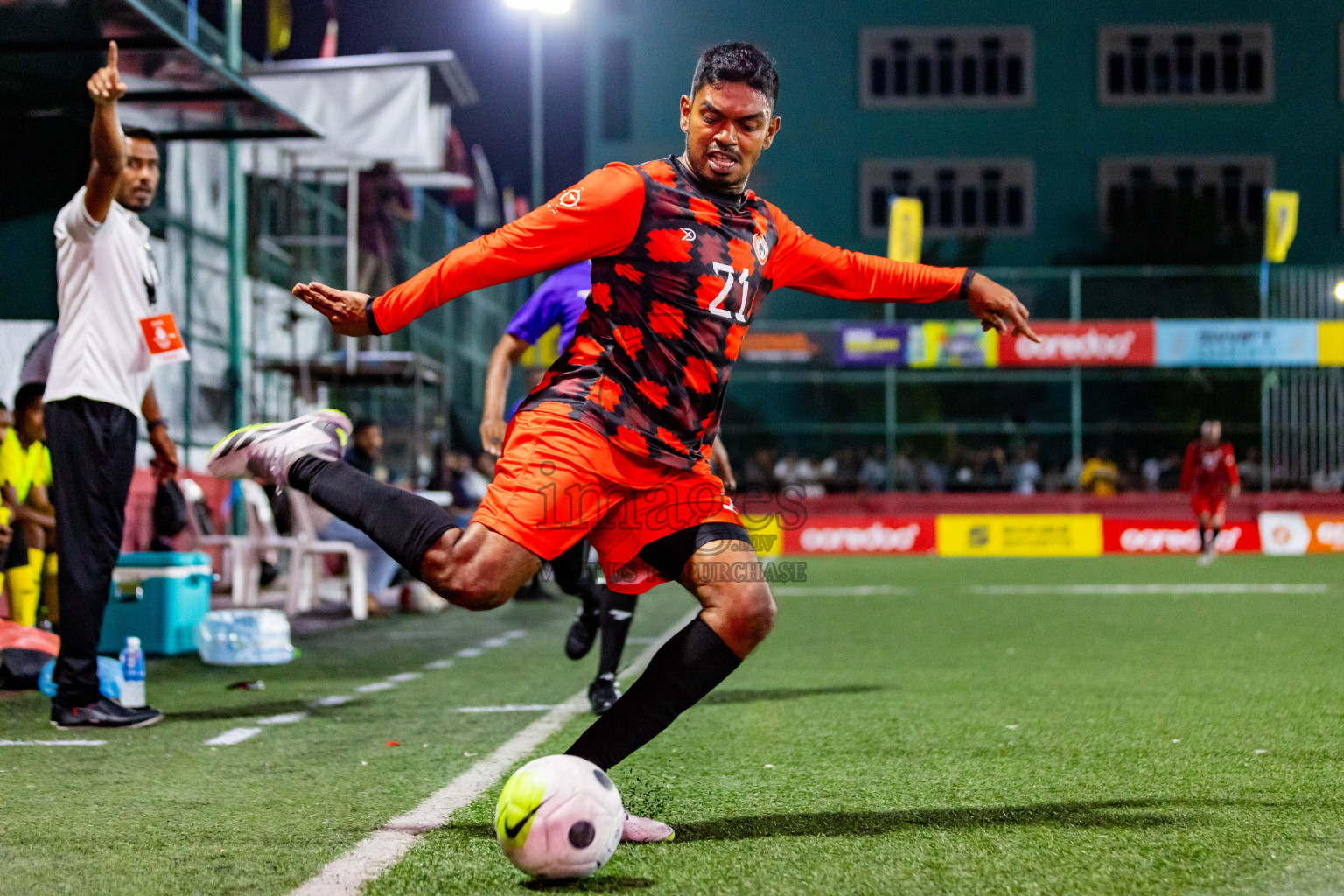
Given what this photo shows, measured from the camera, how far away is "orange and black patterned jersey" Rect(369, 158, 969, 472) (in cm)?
318

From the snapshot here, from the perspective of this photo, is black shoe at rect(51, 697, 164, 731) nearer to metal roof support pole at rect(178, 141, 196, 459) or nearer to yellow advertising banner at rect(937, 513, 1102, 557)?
metal roof support pole at rect(178, 141, 196, 459)

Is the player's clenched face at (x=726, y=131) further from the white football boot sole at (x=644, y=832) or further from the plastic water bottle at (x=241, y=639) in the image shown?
the plastic water bottle at (x=241, y=639)

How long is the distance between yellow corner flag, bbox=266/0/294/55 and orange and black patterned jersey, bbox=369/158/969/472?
37.1ft

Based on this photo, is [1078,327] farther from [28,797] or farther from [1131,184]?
[28,797]

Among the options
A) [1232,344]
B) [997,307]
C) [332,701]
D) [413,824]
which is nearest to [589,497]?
[413,824]

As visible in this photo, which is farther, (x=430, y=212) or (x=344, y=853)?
(x=430, y=212)

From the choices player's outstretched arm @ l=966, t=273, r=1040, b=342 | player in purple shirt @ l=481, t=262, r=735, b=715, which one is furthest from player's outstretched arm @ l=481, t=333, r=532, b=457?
player's outstretched arm @ l=966, t=273, r=1040, b=342

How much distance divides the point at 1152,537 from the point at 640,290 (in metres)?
20.6

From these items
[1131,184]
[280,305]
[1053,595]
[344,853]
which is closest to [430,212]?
[280,305]

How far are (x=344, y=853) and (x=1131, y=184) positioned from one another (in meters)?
33.7

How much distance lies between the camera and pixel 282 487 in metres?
3.46

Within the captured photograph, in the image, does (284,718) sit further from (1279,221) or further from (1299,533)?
(1279,221)

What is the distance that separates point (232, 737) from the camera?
492 cm

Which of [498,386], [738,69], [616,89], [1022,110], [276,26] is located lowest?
[498,386]
